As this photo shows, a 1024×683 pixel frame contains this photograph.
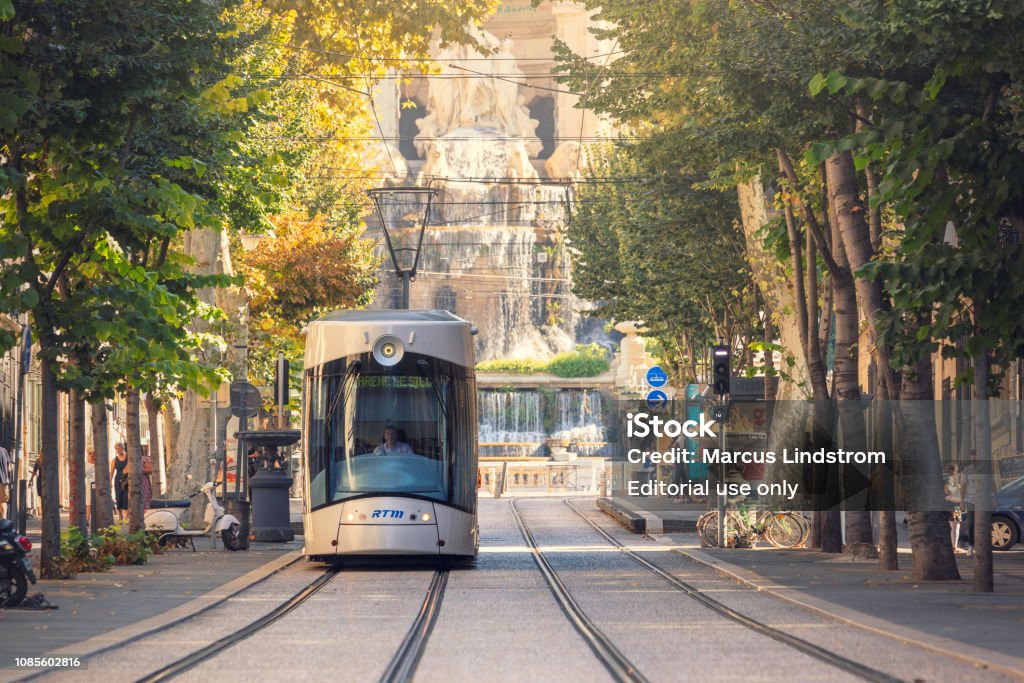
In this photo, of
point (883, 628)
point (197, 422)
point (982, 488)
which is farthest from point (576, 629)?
point (197, 422)

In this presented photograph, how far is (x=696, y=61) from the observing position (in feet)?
87.5

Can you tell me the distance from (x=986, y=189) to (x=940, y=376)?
28.8m

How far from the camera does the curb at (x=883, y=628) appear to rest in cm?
1215

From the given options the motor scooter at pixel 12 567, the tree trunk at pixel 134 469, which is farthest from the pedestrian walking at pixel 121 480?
the motor scooter at pixel 12 567

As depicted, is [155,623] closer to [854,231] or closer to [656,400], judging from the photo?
[854,231]

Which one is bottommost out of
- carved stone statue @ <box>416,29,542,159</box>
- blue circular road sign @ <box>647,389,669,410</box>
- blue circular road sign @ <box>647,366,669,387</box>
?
blue circular road sign @ <box>647,389,669,410</box>

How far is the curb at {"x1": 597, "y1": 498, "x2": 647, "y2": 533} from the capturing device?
116 ft

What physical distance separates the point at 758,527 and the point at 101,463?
10437 mm

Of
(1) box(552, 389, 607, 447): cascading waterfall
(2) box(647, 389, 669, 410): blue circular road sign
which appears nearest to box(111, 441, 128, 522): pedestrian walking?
(2) box(647, 389, 669, 410): blue circular road sign

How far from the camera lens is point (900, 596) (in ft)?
60.5

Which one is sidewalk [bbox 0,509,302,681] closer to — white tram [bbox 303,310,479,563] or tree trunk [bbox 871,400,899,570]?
white tram [bbox 303,310,479,563]

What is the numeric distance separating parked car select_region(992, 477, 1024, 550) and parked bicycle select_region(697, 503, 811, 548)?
3930 mm

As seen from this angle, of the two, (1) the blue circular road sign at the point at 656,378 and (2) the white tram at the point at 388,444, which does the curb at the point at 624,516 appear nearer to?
(1) the blue circular road sign at the point at 656,378

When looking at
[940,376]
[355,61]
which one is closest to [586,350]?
[940,376]
